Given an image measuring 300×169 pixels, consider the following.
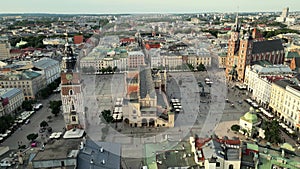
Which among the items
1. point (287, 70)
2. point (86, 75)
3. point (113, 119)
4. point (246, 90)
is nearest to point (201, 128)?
point (113, 119)

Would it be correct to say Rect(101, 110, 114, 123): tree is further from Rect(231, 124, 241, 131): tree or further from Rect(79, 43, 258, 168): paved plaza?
Rect(231, 124, 241, 131): tree

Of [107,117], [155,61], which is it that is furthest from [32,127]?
[155,61]

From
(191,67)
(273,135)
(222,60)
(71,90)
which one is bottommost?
(273,135)

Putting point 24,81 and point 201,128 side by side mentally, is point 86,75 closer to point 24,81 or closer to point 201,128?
point 24,81

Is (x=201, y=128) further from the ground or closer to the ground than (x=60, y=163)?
closer to the ground

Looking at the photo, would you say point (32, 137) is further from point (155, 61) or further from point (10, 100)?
point (155, 61)

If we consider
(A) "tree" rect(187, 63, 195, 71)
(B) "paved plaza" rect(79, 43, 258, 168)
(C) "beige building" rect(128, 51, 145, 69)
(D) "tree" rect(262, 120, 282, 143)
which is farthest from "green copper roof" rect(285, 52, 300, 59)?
(D) "tree" rect(262, 120, 282, 143)

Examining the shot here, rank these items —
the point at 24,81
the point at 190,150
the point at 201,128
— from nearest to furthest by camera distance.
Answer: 1. the point at 190,150
2. the point at 201,128
3. the point at 24,81

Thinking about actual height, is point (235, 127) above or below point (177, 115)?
above
